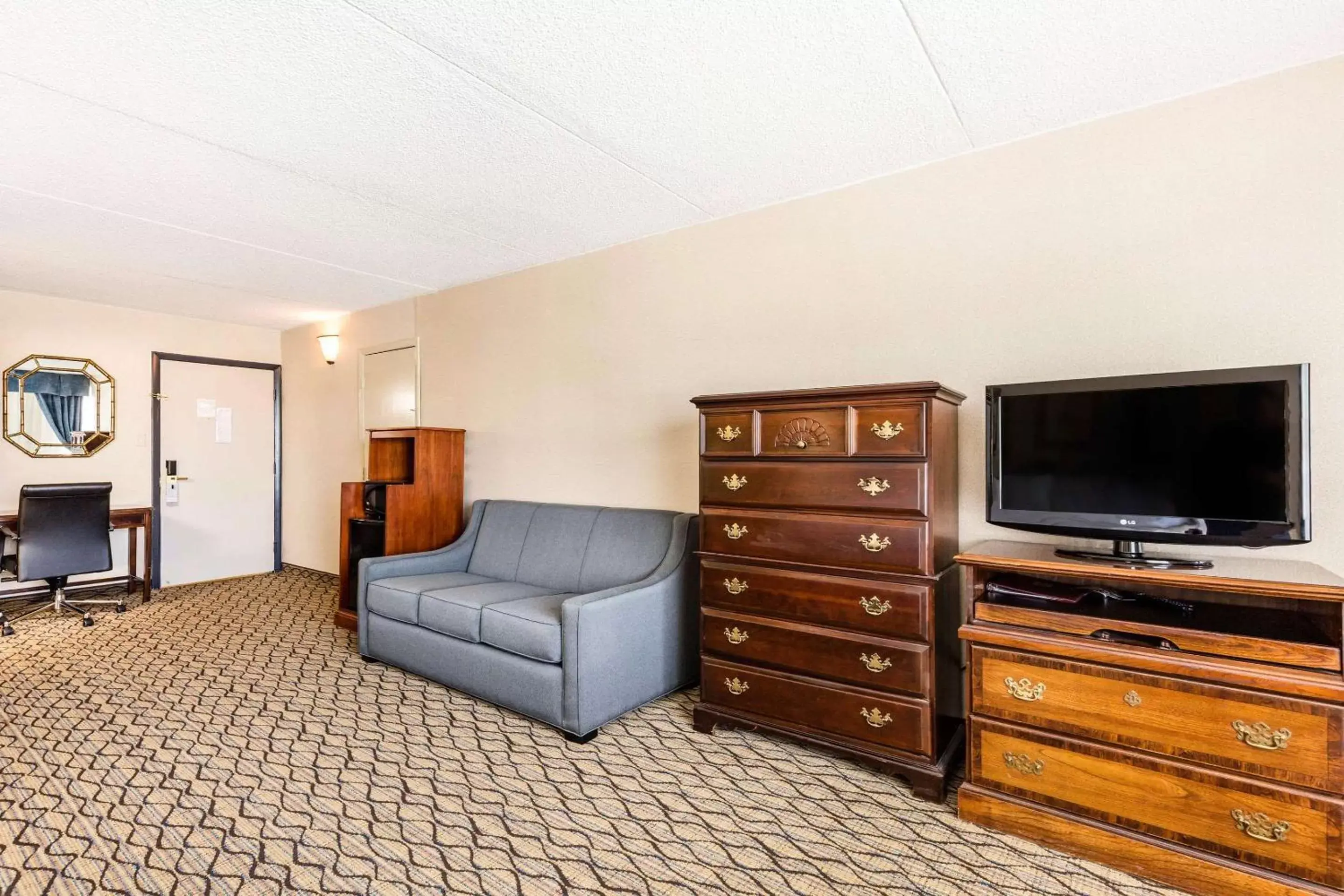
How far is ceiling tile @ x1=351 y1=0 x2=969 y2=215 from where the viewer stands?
1842 mm

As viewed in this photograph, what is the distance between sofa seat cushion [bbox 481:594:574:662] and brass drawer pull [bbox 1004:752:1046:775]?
173 centimetres

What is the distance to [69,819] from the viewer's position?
2.13 metres

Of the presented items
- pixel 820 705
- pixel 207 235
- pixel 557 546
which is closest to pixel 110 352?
pixel 207 235

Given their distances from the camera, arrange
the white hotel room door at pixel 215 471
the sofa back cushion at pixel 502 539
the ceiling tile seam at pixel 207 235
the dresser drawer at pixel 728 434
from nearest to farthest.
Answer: the dresser drawer at pixel 728 434
the ceiling tile seam at pixel 207 235
the sofa back cushion at pixel 502 539
the white hotel room door at pixel 215 471

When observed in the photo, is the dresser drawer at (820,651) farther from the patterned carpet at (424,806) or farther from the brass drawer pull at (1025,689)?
the patterned carpet at (424,806)

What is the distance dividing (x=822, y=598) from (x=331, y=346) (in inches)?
202

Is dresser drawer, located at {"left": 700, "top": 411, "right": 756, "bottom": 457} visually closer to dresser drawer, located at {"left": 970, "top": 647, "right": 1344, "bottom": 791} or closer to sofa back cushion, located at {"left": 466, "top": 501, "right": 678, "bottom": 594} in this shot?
sofa back cushion, located at {"left": 466, "top": 501, "right": 678, "bottom": 594}

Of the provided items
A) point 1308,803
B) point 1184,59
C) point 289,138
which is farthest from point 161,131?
point 1308,803

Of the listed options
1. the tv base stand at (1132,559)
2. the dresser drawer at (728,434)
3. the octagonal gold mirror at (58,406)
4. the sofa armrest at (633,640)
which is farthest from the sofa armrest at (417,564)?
the tv base stand at (1132,559)

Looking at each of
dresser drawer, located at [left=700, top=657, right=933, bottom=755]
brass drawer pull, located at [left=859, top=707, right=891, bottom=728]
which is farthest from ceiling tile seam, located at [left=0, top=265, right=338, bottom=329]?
brass drawer pull, located at [left=859, top=707, right=891, bottom=728]

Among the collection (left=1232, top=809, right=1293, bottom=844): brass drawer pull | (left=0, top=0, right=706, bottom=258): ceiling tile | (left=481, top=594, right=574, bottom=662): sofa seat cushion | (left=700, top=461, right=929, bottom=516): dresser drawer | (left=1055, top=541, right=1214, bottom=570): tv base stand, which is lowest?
(left=1232, top=809, right=1293, bottom=844): brass drawer pull

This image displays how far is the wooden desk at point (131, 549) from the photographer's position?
4.97 metres

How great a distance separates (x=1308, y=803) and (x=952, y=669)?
113 cm

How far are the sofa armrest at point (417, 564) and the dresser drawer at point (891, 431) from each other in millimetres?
2831
